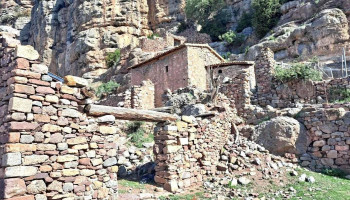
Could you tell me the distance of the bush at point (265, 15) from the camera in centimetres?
3088

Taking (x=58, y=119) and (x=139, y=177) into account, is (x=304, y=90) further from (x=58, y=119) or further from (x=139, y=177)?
(x=58, y=119)

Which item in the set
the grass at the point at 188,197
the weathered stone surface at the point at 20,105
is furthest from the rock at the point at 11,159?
the grass at the point at 188,197

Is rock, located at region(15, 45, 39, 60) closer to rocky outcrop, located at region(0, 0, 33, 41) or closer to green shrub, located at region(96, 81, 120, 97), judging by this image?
green shrub, located at region(96, 81, 120, 97)

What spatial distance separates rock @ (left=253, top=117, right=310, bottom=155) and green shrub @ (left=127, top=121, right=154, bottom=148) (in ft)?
17.8

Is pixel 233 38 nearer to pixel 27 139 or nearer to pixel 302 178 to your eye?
pixel 302 178

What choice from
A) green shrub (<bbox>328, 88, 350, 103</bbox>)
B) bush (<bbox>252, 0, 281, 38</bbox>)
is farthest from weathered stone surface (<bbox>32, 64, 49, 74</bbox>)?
bush (<bbox>252, 0, 281, 38</bbox>)

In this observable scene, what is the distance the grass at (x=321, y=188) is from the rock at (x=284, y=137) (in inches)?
45.9

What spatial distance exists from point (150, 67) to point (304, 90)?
12.6 m

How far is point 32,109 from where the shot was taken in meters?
5.12

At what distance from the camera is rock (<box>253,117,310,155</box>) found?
10.6 meters

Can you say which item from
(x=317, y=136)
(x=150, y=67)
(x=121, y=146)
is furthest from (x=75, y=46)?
(x=317, y=136)

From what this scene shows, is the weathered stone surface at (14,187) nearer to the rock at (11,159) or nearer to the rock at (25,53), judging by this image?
the rock at (11,159)

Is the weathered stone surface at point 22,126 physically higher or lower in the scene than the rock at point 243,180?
higher

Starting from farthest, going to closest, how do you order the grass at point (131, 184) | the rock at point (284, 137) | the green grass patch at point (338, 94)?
the green grass patch at point (338, 94)
the rock at point (284, 137)
the grass at point (131, 184)
